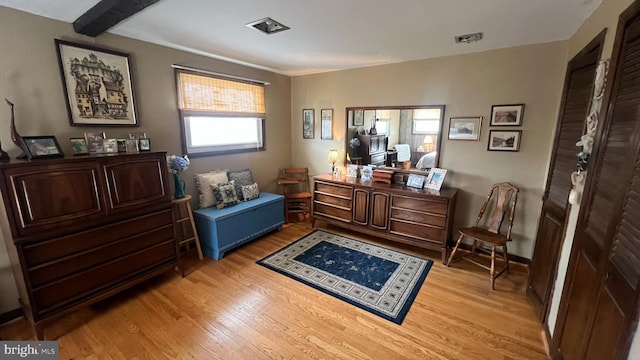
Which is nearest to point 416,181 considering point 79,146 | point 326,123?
point 326,123

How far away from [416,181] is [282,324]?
88.1 inches

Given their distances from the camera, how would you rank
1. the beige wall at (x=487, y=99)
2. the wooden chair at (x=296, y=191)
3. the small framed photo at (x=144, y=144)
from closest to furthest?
the small framed photo at (x=144, y=144) → the beige wall at (x=487, y=99) → the wooden chair at (x=296, y=191)

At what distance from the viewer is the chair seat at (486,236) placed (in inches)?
99.7

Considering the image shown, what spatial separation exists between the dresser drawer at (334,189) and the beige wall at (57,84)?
117cm

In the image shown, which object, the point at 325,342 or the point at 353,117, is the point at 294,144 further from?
the point at 325,342

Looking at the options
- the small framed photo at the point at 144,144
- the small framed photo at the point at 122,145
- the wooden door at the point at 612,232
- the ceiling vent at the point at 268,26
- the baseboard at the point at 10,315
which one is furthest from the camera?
the small framed photo at the point at 144,144

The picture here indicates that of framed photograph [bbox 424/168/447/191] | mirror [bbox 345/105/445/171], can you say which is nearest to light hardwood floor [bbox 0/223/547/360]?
framed photograph [bbox 424/168/447/191]

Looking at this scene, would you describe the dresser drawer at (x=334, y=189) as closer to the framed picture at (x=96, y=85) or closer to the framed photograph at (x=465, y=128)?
the framed photograph at (x=465, y=128)

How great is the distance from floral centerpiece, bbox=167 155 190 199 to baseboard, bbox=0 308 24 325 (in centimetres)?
145

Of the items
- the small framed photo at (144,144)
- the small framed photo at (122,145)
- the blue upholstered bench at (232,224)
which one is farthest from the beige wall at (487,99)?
the small framed photo at (122,145)

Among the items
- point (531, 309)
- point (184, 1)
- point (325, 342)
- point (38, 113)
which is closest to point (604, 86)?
point (531, 309)

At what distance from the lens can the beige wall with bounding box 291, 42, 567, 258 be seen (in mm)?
2633

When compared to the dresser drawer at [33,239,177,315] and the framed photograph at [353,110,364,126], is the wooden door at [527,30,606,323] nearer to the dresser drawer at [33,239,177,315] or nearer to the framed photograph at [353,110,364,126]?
the framed photograph at [353,110,364,126]

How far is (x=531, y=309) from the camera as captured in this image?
87.7 inches
